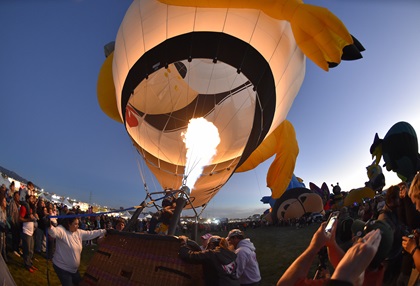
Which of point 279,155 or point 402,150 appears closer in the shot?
point 279,155

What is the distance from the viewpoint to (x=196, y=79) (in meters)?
6.30

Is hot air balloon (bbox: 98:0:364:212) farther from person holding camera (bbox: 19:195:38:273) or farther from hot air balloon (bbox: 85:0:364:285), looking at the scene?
person holding camera (bbox: 19:195:38:273)

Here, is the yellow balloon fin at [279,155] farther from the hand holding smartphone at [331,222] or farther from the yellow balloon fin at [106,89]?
the hand holding smartphone at [331,222]

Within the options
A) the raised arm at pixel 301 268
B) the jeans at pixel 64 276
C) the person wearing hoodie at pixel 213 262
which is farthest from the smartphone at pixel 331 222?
the jeans at pixel 64 276

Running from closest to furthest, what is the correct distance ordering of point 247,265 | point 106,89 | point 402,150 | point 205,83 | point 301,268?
1. point 301,268
2. point 247,265
3. point 106,89
4. point 205,83
5. point 402,150

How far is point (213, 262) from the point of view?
1894 mm

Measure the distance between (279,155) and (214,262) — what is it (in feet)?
14.6

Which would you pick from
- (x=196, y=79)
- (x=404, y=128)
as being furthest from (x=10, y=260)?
(x=404, y=128)

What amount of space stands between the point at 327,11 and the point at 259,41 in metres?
1.13

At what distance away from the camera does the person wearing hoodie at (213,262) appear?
1.72 meters

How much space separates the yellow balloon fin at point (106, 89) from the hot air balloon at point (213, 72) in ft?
0.06

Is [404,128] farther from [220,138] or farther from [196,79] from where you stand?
[196,79]

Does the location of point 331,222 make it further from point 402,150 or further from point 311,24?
point 402,150

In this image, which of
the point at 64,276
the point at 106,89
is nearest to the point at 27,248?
the point at 64,276
